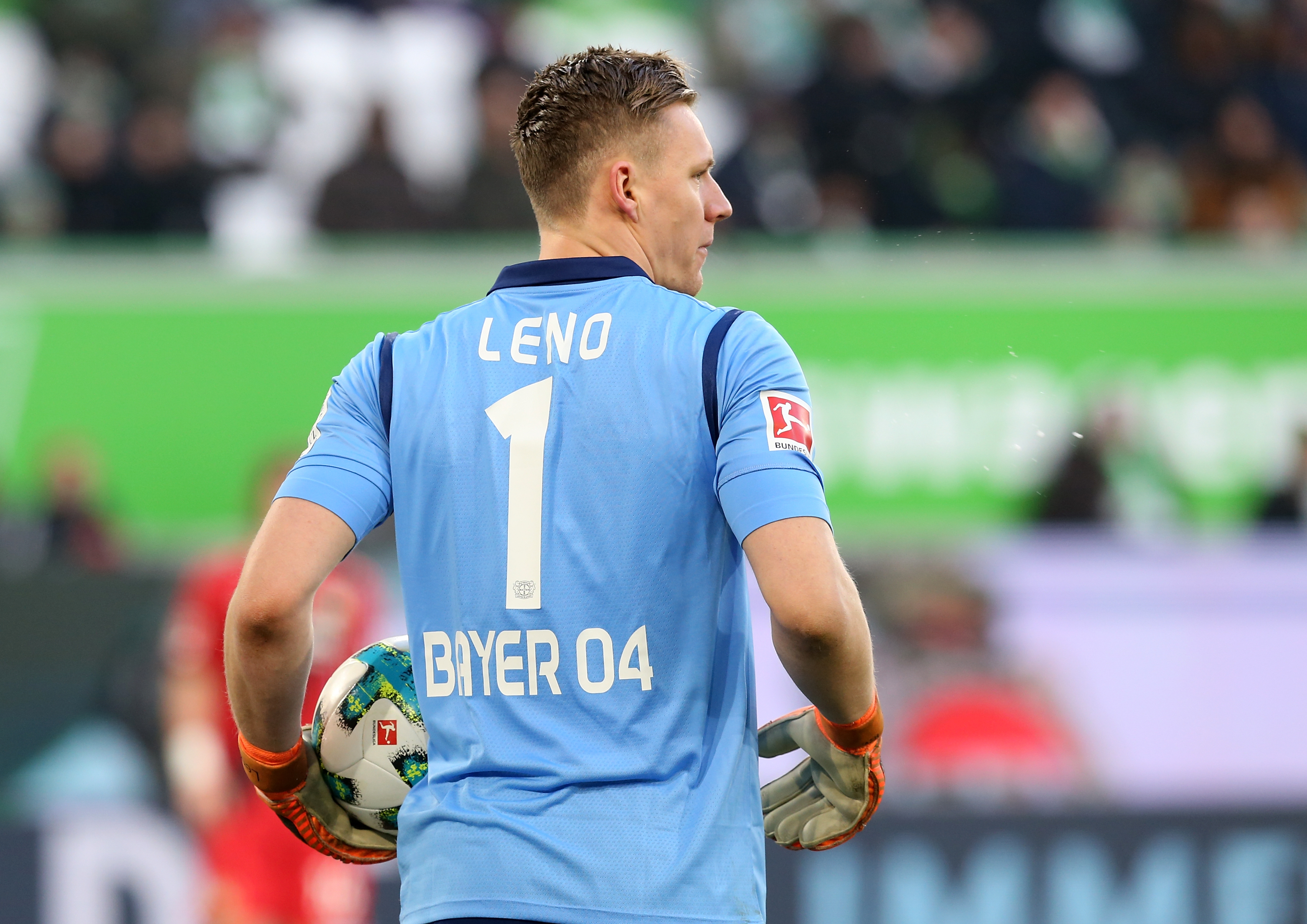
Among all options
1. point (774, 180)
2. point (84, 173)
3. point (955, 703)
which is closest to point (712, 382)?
point (955, 703)

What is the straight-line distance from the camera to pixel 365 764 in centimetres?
250

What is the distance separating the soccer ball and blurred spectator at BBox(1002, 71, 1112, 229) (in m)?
7.41

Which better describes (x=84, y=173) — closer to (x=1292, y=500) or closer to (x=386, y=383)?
(x=1292, y=500)

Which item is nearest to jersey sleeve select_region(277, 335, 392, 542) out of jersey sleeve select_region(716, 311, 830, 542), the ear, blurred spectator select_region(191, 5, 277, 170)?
the ear

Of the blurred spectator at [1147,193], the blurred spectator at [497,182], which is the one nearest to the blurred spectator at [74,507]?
the blurred spectator at [497,182]

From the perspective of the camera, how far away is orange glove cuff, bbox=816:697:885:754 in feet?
7.28

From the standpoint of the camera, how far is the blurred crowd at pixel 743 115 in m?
9.02

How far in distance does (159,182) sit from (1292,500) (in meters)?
6.19

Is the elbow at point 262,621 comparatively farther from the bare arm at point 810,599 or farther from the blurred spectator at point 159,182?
the blurred spectator at point 159,182

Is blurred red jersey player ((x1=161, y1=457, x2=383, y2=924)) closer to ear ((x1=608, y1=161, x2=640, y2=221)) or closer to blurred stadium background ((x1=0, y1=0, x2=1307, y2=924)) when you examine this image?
blurred stadium background ((x1=0, y1=0, x2=1307, y2=924))

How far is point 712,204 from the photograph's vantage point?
2428 millimetres

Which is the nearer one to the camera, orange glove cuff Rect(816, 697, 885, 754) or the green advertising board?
orange glove cuff Rect(816, 697, 885, 754)

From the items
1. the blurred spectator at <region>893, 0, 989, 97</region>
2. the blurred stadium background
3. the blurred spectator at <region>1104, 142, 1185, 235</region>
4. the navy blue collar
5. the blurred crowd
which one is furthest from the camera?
the blurred spectator at <region>893, 0, 989, 97</region>

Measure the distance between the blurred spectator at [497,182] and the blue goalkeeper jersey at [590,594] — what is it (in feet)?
22.1
